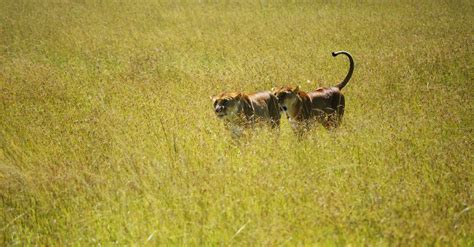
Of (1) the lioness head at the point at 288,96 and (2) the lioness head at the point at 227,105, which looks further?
(1) the lioness head at the point at 288,96

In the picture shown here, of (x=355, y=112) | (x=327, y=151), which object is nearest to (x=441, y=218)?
(x=327, y=151)

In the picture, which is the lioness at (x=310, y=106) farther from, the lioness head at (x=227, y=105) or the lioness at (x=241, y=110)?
the lioness head at (x=227, y=105)

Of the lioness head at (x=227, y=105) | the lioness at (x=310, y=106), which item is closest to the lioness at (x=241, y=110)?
the lioness head at (x=227, y=105)

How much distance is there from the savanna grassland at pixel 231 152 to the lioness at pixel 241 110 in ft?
0.72

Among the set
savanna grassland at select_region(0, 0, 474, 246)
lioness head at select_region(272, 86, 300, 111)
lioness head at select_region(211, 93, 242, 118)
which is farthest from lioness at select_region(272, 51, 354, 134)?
lioness head at select_region(211, 93, 242, 118)

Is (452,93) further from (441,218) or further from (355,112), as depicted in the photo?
(441,218)

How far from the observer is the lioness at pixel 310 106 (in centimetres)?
582

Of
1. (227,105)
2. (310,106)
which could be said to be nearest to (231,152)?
(227,105)

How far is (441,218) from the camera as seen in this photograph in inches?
128

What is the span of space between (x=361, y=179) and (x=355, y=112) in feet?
9.21

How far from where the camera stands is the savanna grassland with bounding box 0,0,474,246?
3338 millimetres

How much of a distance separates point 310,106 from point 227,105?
1221 mm

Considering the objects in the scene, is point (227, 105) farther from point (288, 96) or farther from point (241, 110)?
point (288, 96)

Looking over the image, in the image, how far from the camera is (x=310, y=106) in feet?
19.9
